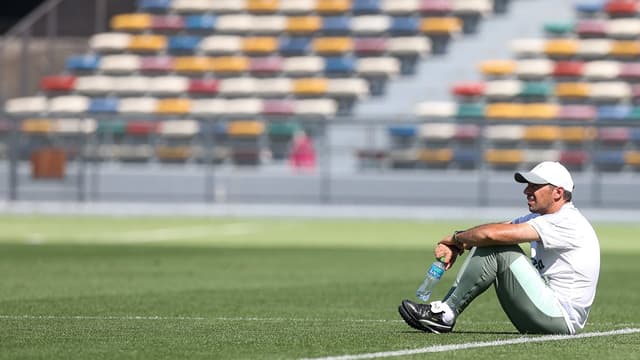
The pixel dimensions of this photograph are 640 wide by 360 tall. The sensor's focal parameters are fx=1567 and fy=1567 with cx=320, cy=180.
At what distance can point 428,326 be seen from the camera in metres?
9.84

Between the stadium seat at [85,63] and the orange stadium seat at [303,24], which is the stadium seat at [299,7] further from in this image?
the stadium seat at [85,63]

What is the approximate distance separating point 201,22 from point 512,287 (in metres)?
32.9

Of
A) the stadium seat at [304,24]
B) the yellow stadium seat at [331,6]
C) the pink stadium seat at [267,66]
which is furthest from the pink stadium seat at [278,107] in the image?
the yellow stadium seat at [331,6]

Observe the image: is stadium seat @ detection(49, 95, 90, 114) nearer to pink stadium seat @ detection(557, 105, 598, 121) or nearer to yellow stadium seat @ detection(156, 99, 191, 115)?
yellow stadium seat @ detection(156, 99, 191, 115)

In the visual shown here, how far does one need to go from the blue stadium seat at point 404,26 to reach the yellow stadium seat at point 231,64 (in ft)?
12.6

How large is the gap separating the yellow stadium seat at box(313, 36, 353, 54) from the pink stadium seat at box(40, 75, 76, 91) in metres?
6.45

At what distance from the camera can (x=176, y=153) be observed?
115 ft

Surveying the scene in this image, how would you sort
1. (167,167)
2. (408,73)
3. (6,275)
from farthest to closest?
1. (408,73)
2. (167,167)
3. (6,275)

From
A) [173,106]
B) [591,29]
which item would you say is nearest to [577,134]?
[591,29]

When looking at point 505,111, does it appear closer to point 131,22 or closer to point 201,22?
point 201,22

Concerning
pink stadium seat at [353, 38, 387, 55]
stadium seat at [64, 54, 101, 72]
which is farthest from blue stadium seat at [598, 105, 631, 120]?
stadium seat at [64, 54, 101, 72]

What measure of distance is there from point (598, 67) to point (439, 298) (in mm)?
22854

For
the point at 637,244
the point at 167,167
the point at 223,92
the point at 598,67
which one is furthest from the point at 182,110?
the point at 637,244

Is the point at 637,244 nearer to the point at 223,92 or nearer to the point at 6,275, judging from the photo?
the point at 6,275
